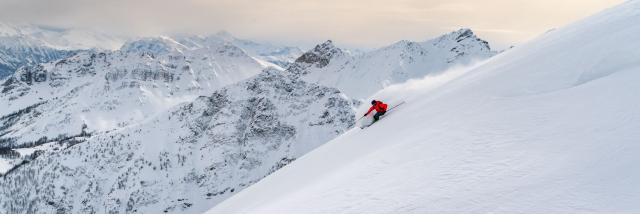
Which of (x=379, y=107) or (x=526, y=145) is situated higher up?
(x=379, y=107)

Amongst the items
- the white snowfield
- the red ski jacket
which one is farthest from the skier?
the white snowfield

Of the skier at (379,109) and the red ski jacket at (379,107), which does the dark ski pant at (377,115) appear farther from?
the red ski jacket at (379,107)

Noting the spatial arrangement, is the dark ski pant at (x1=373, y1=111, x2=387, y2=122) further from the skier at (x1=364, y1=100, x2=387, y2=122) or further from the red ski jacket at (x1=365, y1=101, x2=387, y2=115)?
the red ski jacket at (x1=365, y1=101, x2=387, y2=115)

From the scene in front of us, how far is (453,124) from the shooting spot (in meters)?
12.1

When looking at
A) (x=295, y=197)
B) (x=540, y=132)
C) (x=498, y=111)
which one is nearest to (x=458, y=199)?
(x=540, y=132)

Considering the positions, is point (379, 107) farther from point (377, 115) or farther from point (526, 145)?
point (526, 145)

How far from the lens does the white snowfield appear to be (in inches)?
289

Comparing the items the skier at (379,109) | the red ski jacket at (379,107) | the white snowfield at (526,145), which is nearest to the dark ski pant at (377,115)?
the skier at (379,109)

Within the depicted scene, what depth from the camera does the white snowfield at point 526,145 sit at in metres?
7.35

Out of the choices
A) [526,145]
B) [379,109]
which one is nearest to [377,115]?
[379,109]

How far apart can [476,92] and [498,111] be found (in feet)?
8.61

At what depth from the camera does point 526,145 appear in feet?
30.0

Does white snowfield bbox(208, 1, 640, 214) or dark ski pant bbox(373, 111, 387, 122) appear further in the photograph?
dark ski pant bbox(373, 111, 387, 122)

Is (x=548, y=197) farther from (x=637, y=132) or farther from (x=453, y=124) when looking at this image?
(x=453, y=124)
